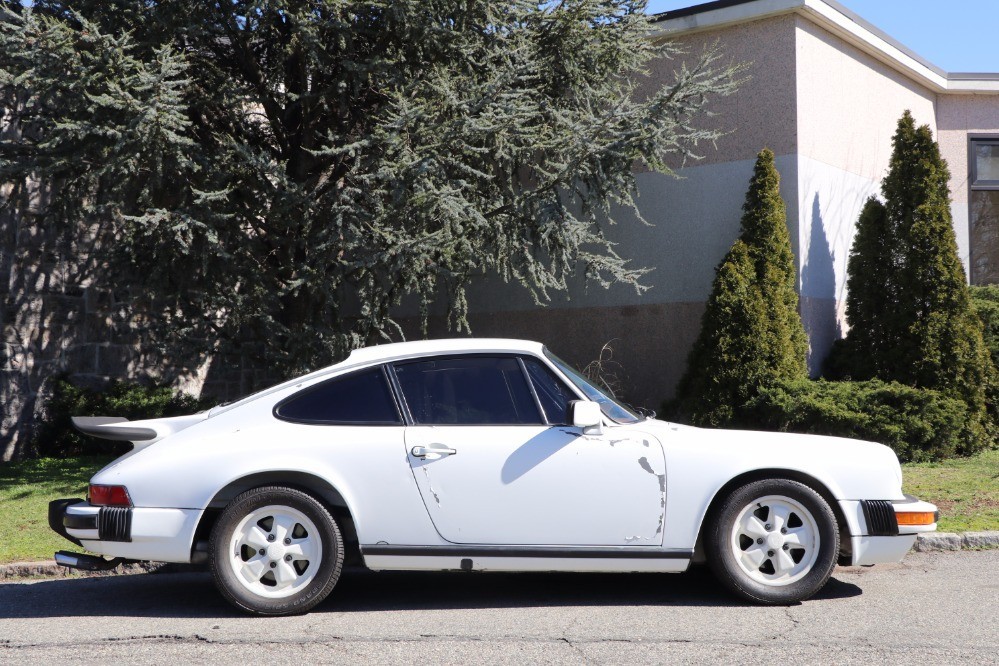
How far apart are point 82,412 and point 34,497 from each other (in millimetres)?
3623

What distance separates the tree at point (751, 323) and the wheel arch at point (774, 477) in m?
5.81

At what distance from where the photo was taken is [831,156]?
42.7ft

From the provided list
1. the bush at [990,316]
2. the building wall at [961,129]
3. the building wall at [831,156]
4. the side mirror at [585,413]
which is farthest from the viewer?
the building wall at [961,129]

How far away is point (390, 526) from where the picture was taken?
544cm

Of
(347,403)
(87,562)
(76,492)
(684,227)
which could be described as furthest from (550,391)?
(684,227)

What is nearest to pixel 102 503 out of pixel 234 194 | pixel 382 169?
pixel 382 169

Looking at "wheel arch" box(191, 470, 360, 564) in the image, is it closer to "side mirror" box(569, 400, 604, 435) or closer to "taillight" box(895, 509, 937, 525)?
"side mirror" box(569, 400, 604, 435)

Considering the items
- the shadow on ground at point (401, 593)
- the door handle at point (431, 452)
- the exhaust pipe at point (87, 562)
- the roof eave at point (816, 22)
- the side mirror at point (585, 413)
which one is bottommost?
the shadow on ground at point (401, 593)

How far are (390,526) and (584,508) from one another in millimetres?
1062

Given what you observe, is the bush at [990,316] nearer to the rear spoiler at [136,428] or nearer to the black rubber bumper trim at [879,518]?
the black rubber bumper trim at [879,518]

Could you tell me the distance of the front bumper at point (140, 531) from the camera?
5.37 metres

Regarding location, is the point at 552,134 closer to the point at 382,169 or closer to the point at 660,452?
the point at 382,169

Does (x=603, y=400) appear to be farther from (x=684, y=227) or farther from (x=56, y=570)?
(x=684, y=227)

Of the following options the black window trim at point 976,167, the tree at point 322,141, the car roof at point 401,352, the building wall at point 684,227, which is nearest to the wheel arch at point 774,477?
the car roof at point 401,352
